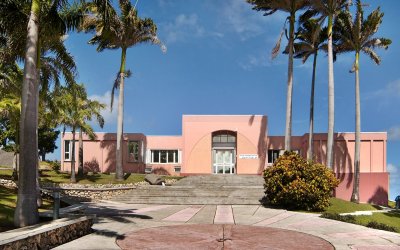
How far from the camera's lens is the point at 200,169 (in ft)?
126

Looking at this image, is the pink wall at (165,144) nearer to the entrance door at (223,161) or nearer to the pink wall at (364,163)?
the entrance door at (223,161)

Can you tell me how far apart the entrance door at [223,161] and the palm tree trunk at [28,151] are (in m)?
27.8

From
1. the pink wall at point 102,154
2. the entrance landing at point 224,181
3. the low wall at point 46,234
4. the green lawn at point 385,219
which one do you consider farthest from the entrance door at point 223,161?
the low wall at point 46,234

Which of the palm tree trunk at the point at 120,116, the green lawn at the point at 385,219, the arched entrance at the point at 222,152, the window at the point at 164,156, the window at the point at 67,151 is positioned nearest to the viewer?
the green lawn at the point at 385,219

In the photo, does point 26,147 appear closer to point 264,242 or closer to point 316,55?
point 264,242

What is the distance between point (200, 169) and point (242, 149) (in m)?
4.18

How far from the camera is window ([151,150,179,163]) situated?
41.0 metres

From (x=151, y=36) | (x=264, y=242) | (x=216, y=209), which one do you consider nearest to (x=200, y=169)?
(x=151, y=36)

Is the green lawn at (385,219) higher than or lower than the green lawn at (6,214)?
→ lower

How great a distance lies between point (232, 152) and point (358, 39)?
571 inches

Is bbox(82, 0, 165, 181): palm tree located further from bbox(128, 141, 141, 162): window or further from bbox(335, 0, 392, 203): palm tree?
bbox(335, 0, 392, 203): palm tree

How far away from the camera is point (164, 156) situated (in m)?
41.1

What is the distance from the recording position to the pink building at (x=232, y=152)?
1455 inches

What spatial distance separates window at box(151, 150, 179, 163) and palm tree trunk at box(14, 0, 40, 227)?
29154mm
